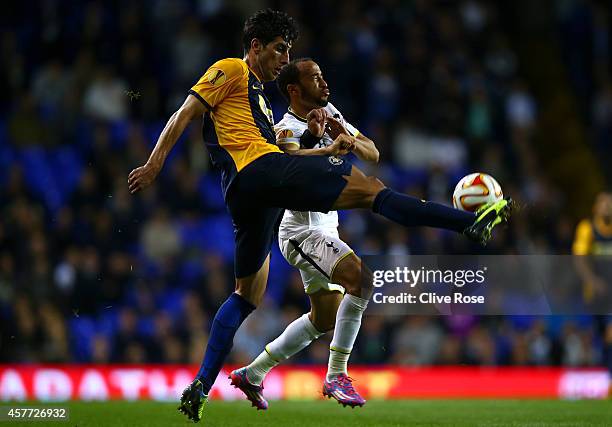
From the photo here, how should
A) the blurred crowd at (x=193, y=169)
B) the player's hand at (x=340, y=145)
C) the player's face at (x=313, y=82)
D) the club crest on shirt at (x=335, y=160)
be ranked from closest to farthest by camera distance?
the club crest on shirt at (x=335, y=160) < the player's hand at (x=340, y=145) < the player's face at (x=313, y=82) < the blurred crowd at (x=193, y=169)

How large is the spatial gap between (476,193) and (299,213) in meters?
1.26

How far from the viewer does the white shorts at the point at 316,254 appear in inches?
249

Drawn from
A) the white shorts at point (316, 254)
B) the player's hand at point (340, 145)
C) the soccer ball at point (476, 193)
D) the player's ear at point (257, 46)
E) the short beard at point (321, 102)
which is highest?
the player's ear at point (257, 46)

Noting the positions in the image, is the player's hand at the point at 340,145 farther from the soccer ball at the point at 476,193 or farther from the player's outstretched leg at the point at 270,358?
the player's outstretched leg at the point at 270,358

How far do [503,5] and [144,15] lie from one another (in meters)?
5.88

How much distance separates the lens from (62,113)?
40.5ft

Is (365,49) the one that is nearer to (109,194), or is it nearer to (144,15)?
(144,15)

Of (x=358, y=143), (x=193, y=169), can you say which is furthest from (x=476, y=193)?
(x=193, y=169)

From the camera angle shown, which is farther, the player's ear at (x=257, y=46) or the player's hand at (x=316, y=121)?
the player's ear at (x=257, y=46)

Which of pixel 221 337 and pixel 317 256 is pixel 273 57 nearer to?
pixel 317 256

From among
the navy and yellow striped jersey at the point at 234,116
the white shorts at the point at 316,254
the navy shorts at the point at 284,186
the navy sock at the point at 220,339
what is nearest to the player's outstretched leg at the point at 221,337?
the navy sock at the point at 220,339

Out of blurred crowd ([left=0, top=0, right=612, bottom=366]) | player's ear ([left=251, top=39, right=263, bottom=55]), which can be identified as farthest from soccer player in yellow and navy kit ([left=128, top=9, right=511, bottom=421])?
blurred crowd ([left=0, top=0, right=612, bottom=366])

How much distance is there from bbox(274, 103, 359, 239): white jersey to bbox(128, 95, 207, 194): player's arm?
→ 64 cm

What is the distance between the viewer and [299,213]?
6.64 metres
